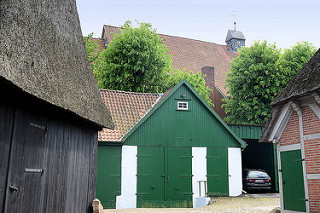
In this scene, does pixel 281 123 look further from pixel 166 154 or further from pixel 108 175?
pixel 108 175

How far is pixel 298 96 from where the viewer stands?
33.8 feet

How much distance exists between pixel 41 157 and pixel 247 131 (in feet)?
50.9

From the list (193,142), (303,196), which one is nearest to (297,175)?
(303,196)

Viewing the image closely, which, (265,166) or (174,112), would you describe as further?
(265,166)

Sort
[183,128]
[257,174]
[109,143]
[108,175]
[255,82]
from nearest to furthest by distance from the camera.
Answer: [108,175]
[109,143]
[183,128]
[257,174]
[255,82]

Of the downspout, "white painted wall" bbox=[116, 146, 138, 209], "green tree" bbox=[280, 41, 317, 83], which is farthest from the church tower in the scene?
the downspout

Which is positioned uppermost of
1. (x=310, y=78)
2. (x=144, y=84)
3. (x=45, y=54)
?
(x=144, y=84)

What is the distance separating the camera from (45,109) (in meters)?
5.98

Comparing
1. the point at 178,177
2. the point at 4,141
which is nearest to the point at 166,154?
the point at 178,177

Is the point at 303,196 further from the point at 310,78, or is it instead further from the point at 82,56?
the point at 82,56

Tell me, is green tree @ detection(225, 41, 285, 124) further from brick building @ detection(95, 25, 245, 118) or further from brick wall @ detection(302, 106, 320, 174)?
brick wall @ detection(302, 106, 320, 174)

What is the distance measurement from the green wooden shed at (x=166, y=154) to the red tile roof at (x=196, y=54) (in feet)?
49.4

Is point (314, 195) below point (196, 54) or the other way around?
below

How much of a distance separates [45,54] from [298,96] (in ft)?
25.1
